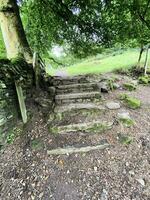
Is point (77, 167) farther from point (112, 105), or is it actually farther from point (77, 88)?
point (77, 88)

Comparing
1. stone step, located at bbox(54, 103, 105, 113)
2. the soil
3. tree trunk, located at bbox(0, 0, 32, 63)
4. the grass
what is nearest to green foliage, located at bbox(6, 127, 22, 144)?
the soil

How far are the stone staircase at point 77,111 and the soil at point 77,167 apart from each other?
82mm

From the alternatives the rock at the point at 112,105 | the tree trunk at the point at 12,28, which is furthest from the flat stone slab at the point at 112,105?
the tree trunk at the point at 12,28

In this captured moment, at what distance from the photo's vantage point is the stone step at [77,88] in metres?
7.09

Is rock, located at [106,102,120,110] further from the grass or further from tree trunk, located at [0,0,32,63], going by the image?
the grass

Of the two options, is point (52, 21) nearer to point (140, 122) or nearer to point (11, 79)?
point (11, 79)

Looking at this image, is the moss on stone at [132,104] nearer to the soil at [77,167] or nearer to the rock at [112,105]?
the rock at [112,105]

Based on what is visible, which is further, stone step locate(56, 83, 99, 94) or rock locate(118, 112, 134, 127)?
stone step locate(56, 83, 99, 94)

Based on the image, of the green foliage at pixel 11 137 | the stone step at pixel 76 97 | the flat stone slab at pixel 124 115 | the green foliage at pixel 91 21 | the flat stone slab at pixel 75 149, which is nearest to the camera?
the flat stone slab at pixel 75 149

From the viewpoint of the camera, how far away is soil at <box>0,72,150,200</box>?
3.93m

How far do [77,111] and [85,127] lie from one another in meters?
0.74

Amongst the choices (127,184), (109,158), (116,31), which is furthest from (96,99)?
(116,31)

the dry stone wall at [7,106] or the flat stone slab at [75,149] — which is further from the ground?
the dry stone wall at [7,106]

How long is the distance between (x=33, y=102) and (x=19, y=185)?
7.73 feet
